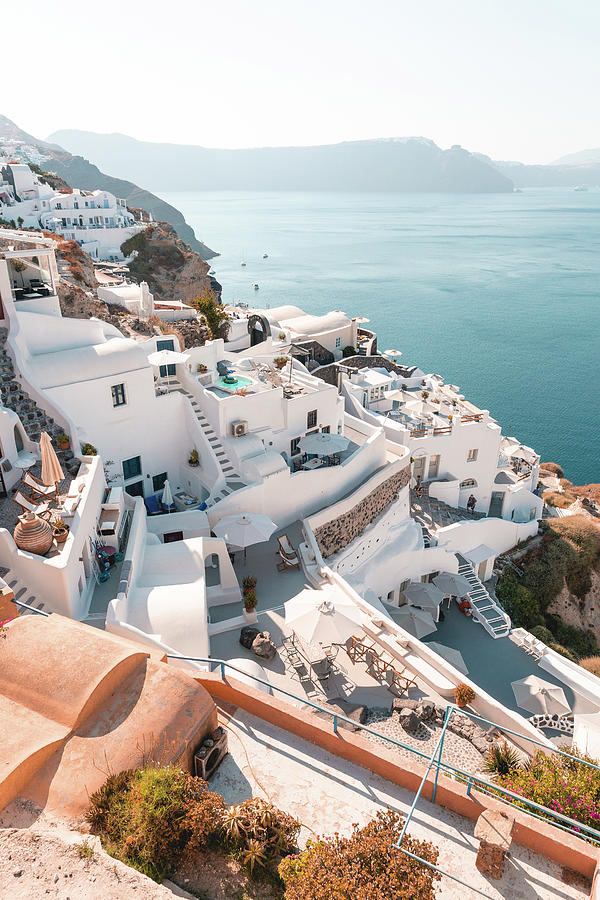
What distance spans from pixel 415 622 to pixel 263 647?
→ 14.7 metres

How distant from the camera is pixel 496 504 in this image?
145 ft

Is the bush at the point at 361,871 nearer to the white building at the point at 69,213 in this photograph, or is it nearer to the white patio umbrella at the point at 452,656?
the white patio umbrella at the point at 452,656

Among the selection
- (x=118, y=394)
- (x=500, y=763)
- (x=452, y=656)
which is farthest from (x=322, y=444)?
(x=500, y=763)

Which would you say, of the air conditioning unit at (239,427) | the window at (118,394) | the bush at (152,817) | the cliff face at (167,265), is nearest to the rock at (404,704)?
the bush at (152,817)

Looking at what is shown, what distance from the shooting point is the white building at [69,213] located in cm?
7944

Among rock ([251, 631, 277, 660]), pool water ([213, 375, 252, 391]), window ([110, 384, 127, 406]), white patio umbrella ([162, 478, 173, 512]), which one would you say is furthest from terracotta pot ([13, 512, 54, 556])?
pool water ([213, 375, 252, 391])

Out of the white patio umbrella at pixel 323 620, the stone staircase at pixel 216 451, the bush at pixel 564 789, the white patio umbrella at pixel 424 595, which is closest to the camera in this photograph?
the bush at pixel 564 789

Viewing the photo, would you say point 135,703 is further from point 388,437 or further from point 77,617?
point 388,437

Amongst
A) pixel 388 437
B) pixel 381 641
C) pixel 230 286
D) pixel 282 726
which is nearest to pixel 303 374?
pixel 388 437

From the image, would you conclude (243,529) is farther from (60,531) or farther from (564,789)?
(564,789)

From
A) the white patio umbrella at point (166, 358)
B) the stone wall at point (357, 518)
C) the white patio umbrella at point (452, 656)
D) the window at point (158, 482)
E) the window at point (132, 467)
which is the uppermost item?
the white patio umbrella at point (166, 358)

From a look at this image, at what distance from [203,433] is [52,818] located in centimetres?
2175

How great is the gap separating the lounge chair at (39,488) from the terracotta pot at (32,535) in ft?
7.26

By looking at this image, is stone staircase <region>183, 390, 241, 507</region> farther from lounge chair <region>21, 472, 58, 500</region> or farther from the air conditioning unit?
lounge chair <region>21, 472, 58, 500</region>
